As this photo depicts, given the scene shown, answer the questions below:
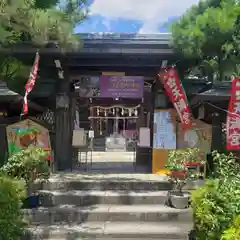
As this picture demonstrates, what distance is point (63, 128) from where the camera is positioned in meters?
12.3

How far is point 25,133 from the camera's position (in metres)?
11.5

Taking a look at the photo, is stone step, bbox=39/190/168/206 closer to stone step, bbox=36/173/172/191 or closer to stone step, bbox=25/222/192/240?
stone step, bbox=36/173/172/191

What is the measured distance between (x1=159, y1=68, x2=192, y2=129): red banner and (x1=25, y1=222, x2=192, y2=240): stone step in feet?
11.8

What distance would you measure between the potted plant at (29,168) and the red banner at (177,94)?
13.1 ft

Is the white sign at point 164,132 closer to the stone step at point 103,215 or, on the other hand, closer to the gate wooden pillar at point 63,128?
the gate wooden pillar at point 63,128

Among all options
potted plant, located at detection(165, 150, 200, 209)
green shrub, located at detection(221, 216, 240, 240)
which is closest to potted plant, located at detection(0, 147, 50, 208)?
potted plant, located at detection(165, 150, 200, 209)

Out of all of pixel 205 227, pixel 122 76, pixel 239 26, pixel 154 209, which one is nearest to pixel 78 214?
pixel 154 209

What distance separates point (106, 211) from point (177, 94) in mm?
4084

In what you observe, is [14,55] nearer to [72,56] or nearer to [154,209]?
[72,56]

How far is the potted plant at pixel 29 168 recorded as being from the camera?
26.5 ft

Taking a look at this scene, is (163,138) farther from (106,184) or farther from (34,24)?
(34,24)

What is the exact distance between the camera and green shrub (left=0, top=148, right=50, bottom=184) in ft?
26.3

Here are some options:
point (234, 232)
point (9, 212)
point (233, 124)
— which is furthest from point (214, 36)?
point (9, 212)

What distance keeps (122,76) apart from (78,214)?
496 centimetres
